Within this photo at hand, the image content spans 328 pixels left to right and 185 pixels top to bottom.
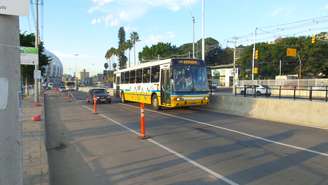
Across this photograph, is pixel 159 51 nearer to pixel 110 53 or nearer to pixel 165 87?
pixel 110 53

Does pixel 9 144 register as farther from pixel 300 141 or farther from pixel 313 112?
pixel 313 112

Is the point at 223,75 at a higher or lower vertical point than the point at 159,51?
lower

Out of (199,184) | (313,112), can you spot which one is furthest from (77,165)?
(313,112)

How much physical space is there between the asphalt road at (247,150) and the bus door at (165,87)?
576 cm

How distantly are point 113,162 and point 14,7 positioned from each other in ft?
18.4

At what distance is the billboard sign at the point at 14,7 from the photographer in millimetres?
3301

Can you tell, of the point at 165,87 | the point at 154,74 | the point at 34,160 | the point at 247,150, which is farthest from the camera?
the point at 154,74

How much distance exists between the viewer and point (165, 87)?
21.2 meters

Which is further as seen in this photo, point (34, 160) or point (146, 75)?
point (146, 75)

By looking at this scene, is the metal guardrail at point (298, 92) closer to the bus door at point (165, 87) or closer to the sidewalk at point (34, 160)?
the bus door at point (165, 87)

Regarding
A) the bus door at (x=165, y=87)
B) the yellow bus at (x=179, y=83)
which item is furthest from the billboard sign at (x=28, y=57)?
the bus door at (x=165, y=87)

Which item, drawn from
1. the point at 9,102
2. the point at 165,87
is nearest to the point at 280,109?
the point at 165,87

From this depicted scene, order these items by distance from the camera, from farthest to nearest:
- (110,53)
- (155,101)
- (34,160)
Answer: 1. (110,53)
2. (155,101)
3. (34,160)

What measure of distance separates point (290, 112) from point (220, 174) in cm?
1032
